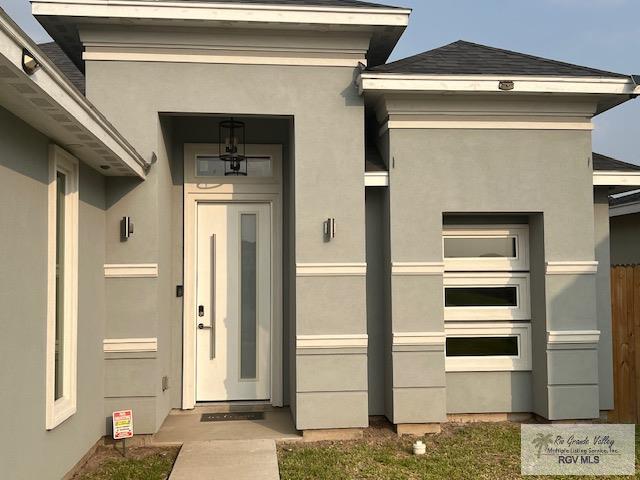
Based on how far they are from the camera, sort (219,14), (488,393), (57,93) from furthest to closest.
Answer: (488,393), (219,14), (57,93)

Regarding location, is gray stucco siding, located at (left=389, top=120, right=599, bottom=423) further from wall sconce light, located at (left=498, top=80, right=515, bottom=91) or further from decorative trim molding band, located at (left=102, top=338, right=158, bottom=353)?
decorative trim molding band, located at (left=102, top=338, right=158, bottom=353)

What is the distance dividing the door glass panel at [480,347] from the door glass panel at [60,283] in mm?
3790

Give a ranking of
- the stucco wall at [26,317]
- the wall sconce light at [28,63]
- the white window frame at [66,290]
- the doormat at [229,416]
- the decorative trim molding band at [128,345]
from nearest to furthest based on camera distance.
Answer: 1. the wall sconce light at [28,63]
2. the stucco wall at [26,317]
3. the white window frame at [66,290]
4. the decorative trim molding band at [128,345]
5. the doormat at [229,416]

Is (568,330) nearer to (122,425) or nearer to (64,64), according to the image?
(122,425)

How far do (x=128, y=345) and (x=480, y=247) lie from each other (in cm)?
376

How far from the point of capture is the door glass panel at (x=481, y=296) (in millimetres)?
6246

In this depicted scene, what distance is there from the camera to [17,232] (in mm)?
3584

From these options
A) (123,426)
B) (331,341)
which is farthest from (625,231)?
(123,426)

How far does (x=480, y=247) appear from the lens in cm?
630

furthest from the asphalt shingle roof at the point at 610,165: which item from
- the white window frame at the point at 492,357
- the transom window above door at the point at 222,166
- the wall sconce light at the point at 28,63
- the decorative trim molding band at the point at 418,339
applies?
the wall sconce light at the point at 28,63

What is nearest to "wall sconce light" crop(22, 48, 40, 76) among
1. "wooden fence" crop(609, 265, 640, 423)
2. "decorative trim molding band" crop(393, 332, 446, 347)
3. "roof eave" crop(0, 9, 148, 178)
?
"roof eave" crop(0, 9, 148, 178)

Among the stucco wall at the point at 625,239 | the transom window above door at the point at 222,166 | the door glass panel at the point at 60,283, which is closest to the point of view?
the door glass panel at the point at 60,283

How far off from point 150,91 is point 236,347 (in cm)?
289

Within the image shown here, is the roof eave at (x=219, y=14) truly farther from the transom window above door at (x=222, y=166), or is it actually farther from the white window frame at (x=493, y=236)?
the white window frame at (x=493, y=236)
